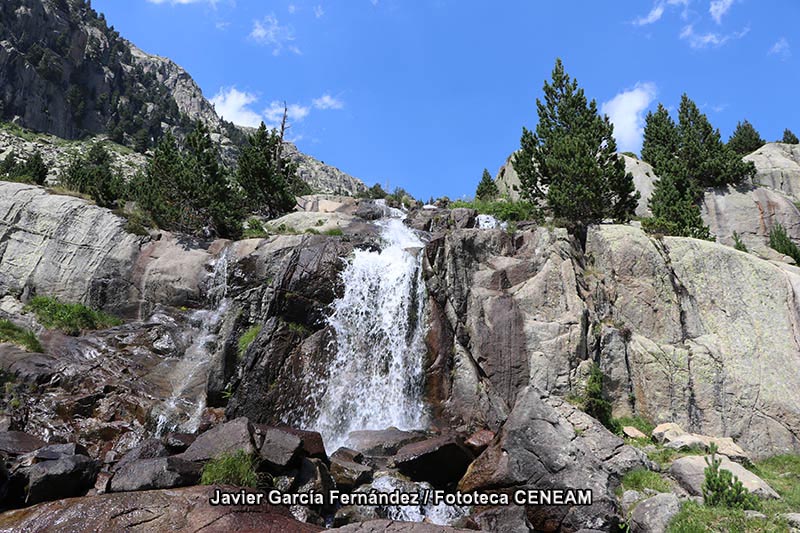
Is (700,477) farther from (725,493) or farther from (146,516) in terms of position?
(146,516)

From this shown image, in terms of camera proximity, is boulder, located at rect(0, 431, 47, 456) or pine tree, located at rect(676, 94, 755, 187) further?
pine tree, located at rect(676, 94, 755, 187)

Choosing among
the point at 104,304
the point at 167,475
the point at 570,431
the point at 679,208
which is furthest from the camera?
the point at 679,208

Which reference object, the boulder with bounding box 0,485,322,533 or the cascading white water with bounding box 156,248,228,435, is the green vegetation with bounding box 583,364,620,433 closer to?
the boulder with bounding box 0,485,322,533

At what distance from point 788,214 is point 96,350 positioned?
147 feet

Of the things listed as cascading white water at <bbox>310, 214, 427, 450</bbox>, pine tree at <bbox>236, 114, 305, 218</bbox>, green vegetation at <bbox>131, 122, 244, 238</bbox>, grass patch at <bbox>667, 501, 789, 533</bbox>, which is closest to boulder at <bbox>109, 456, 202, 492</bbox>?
cascading white water at <bbox>310, 214, 427, 450</bbox>

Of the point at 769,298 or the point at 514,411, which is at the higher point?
the point at 769,298

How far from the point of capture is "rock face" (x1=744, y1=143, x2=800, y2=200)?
4000cm

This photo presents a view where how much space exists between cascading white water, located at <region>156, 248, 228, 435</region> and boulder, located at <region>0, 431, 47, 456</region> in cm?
364

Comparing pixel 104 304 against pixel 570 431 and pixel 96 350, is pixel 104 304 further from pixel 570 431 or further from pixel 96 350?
pixel 570 431

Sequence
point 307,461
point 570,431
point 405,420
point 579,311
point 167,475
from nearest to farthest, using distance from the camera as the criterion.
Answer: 1. point 167,475
2. point 307,461
3. point 570,431
4. point 405,420
5. point 579,311

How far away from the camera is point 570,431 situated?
43.5 ft

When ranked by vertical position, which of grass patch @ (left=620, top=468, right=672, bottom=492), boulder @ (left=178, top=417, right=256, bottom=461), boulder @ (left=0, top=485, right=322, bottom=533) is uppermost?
boulder @ (left=178, top=417, right=256, bottom=461)

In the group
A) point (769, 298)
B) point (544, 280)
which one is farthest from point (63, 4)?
point (769, 298)

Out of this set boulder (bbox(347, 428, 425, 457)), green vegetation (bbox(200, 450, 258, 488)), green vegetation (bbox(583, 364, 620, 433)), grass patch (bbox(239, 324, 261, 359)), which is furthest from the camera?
grass patch (bbox(239, 324, 261, 359))
